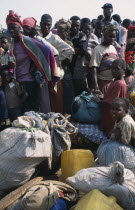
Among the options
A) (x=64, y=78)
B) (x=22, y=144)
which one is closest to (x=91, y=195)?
(x=22, y=144)

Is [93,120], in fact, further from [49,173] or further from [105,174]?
[105,174]

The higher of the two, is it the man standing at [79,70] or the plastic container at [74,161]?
the man standing at [79,70]

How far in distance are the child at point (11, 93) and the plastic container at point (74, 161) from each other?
1.39 m

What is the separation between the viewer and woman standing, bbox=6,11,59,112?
4.89m

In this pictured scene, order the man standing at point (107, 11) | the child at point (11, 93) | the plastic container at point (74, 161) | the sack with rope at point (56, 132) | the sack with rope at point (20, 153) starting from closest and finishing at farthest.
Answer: the sack with rope at point (20, 153) < the plastic container at point (74, 161) < the sack with rope at point (56, 132) < the child at point (11, 93) < the man standing at point (107, 11)

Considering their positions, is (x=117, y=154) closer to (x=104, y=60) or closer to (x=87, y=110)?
(x=87, y=110)

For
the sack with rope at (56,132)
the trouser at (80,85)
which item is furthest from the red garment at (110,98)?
the trouser at (80,85)

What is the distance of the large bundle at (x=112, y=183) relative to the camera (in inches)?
120

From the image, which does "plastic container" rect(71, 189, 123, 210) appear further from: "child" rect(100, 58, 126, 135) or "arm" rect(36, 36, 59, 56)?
"arm" rect(36, 36, 59, 56)

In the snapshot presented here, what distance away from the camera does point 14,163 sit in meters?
3.70

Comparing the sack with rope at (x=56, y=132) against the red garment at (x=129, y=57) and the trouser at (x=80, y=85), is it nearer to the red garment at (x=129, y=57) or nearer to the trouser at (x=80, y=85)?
the trouser at (x=80, y=85)

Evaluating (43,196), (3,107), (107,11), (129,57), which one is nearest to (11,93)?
(3,107)

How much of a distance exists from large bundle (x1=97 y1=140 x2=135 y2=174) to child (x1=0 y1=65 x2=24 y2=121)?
170cm

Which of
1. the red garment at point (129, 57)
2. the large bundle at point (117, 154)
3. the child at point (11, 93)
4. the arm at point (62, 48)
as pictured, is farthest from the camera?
the red garment at point (129, 57)
